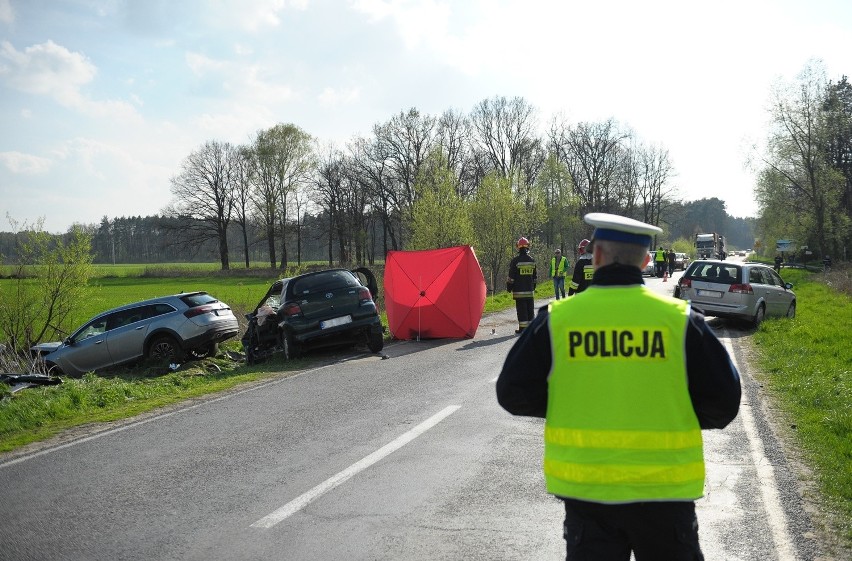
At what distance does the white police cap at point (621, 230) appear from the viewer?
2.60 metres

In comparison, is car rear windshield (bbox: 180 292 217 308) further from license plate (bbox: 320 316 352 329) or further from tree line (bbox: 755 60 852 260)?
tree line (bbox: 755 60 852 260)

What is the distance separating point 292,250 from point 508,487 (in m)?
78.3

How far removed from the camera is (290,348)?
14516 mm

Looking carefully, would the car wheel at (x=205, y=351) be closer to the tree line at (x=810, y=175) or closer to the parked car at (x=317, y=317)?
the parked car at (x=317, y=317)

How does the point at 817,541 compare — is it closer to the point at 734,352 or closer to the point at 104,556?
the point at 104,556

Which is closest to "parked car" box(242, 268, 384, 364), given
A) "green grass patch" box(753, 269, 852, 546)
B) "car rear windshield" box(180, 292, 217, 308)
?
"car rear windshield" box(180, 292, 217, 308)

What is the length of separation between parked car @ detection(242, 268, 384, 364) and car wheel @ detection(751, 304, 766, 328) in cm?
939

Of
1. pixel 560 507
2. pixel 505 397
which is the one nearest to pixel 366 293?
pixel 560 507

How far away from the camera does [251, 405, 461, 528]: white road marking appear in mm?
5191

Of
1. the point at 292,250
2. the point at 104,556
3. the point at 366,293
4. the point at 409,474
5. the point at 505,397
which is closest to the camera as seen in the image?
the point at 505,397

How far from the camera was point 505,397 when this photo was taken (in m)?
2.70

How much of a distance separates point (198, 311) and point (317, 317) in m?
3.18

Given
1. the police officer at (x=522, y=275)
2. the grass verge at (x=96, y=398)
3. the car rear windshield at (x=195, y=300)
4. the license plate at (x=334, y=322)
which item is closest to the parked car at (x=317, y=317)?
the license plate at (x=334, y=322)

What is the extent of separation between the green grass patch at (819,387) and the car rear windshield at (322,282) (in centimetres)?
790
